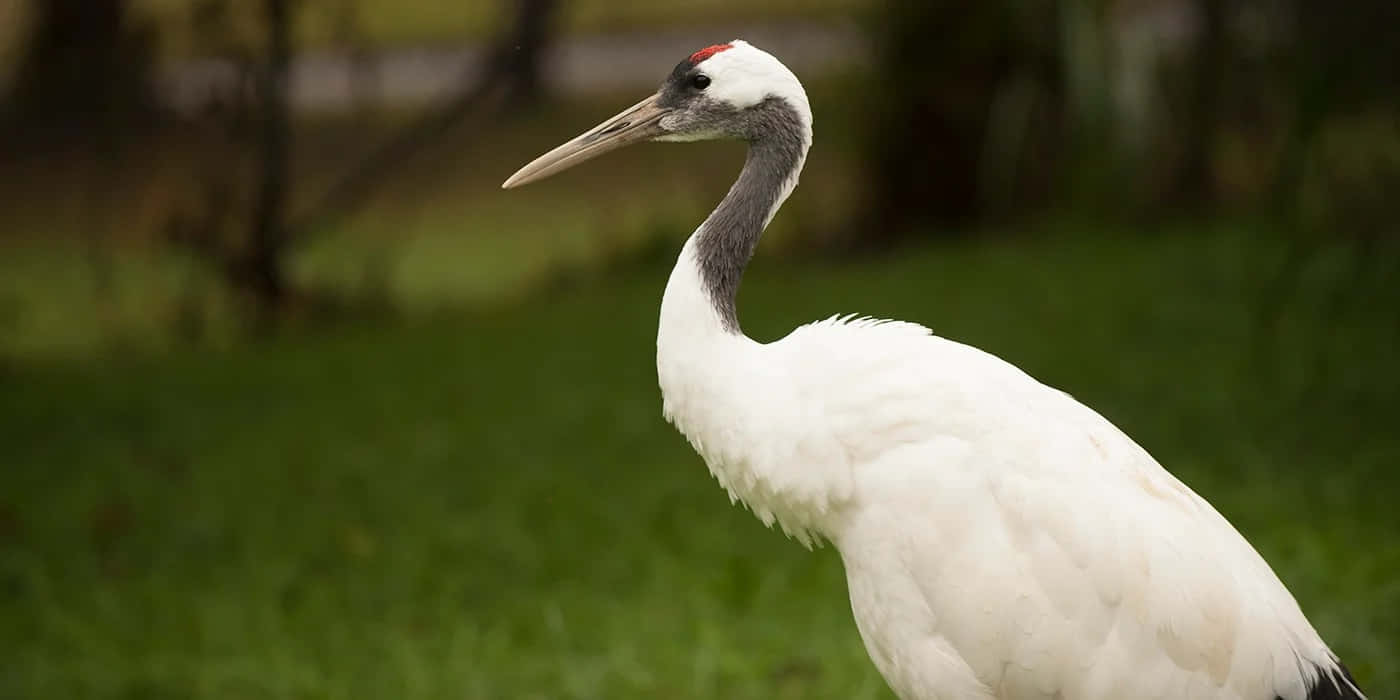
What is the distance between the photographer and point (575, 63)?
41.1 feet

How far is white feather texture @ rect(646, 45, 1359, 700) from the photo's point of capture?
3350 millimetres

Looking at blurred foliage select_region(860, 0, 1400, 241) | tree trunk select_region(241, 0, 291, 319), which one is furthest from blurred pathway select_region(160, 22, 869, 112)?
tree trunk select_region(241, 0, 291, 319)

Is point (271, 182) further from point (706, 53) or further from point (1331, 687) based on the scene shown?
point (1331, 687)

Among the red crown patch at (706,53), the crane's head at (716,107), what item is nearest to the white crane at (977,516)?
the crane's head at (716,107)

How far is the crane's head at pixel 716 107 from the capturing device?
3.68 metres

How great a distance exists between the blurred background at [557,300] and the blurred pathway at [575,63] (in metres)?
0.05

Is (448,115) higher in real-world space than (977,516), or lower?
lower

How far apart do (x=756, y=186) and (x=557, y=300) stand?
6659 mm

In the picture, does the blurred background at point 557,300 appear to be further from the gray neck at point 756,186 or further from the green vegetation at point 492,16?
the gray neck at point 756,186

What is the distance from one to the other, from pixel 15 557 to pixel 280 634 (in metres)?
1.42

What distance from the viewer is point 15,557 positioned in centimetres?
622

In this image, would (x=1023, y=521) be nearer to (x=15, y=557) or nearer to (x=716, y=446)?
(x=716, y=446)

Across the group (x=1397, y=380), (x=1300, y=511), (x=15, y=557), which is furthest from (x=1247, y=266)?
(x=15, y=557)

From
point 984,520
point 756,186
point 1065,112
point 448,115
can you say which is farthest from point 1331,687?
point 448,115
